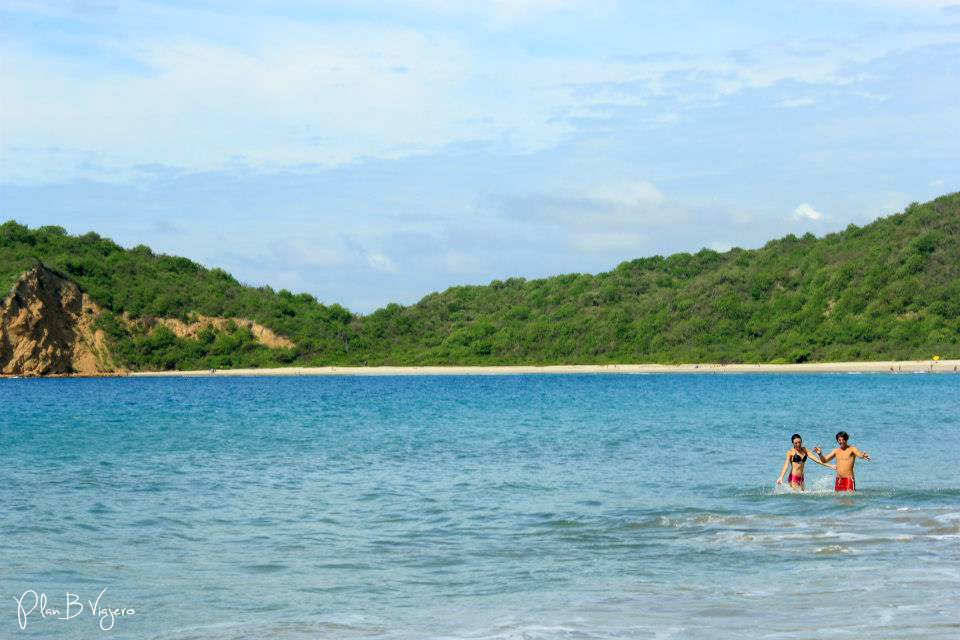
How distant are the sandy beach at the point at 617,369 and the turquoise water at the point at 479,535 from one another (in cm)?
6061

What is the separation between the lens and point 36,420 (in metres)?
45.2

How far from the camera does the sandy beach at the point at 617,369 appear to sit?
93.1 meters

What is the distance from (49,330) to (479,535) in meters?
105

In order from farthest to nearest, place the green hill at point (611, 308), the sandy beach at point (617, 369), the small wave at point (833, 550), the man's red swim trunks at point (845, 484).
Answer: the green hill at point (611, 308)
the sandy beach at point (617, 369)
the man's red swim trunks at point (845, 484)
the small wave at point (833, 550)

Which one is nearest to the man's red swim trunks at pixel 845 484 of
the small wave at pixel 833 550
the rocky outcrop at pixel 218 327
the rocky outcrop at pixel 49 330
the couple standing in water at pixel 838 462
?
the couple standing in water at pixel 838 462

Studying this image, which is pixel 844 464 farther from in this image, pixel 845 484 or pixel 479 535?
pixel 479 535

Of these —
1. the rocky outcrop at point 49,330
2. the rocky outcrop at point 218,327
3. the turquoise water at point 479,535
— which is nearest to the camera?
the turquoise water at point 479,535

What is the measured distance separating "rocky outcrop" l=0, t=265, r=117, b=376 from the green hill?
7.51 ft

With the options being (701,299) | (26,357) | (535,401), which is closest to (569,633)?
(535,401)

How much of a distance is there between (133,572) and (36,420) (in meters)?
34.8

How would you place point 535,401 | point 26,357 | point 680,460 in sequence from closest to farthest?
point 680,460
point 535,401
point 26,357

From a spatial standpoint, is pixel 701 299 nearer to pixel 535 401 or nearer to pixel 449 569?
pixel 535 401

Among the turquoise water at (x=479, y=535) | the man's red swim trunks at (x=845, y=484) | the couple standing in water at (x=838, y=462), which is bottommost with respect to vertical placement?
the turquoise water at (x=479, y=535)

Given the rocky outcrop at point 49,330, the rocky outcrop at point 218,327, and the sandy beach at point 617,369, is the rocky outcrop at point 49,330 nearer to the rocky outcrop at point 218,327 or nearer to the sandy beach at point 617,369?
the sandy beach at point 617,369
